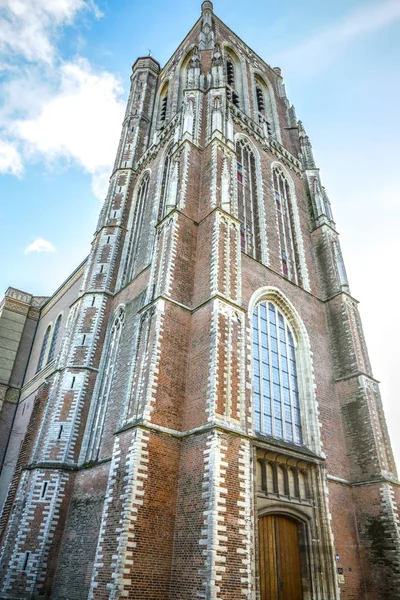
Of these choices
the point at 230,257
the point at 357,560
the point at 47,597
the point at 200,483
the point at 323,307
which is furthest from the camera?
the point at 323,307

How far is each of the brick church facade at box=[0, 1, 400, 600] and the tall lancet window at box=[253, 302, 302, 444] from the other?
0.08 meters

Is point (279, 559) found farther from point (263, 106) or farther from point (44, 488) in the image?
point (263, 106)

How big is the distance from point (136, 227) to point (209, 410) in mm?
14353

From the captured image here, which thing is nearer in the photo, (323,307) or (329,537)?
(329,537)

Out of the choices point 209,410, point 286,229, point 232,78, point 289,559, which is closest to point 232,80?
point 232,78

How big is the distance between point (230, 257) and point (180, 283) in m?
2.22

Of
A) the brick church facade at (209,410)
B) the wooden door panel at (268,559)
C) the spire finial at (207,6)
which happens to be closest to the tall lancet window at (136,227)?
the brick church facade at (209,410)

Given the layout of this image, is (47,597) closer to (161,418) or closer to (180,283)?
(161,418)

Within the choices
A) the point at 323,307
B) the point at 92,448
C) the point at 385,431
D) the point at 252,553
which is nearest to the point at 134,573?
the point at 252,553

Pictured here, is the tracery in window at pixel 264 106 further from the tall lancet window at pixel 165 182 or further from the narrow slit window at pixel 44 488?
the narrow slit window at pixel 44 488

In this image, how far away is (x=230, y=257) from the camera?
16.5 meters

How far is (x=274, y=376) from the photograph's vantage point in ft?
55.9

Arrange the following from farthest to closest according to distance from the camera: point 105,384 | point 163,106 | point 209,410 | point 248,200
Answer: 1. point 163,106
2. point 248,200
3. point 105,384
4. point 209,410

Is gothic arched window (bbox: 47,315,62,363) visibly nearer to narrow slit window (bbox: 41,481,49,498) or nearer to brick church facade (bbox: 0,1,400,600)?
brick church facade (bbox: 0,1,400,600)
